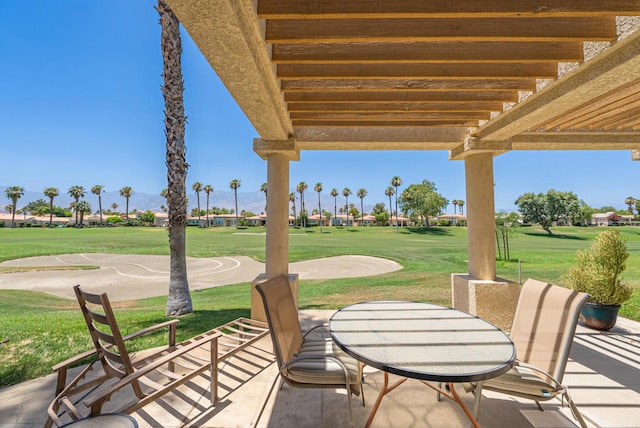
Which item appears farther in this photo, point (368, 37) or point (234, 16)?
point (368, 37)

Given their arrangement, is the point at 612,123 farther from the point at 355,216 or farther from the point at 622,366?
the point at 355,216

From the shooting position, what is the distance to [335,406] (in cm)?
277

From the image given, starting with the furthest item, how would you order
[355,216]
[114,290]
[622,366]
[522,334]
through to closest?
[355,216] < [114,290] < [622,366] < [522,334]

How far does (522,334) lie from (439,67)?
291cm

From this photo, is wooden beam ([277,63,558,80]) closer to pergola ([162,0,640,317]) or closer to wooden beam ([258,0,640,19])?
pergola ([162,0,640,317])

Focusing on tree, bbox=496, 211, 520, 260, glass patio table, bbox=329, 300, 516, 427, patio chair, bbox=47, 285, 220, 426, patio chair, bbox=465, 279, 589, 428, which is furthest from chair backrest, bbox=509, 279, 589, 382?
tree, bbox=496, 211, 520, 260

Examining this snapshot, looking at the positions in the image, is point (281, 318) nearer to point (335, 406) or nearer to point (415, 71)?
point (335, 406)

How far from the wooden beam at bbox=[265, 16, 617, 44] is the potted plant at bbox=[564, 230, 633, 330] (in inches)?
163

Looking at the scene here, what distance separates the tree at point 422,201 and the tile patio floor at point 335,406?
50487 mm

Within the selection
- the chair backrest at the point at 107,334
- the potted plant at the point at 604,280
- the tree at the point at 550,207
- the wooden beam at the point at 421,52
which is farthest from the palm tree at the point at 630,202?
the chair backrest at the point at 107,334

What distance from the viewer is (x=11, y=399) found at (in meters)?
2.86

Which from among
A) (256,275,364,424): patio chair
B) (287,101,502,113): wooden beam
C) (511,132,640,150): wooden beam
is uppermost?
(287,101,502,113): wooden beam

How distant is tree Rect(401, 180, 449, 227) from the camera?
51.0m

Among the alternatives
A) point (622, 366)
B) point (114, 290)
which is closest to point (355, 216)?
point (114, 290)
